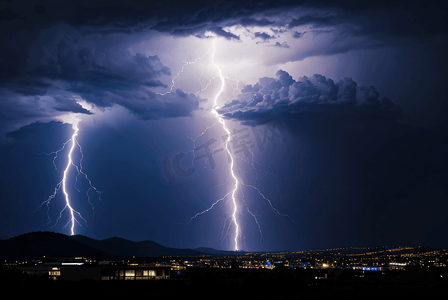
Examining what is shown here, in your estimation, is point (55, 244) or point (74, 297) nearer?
point (74, 297)

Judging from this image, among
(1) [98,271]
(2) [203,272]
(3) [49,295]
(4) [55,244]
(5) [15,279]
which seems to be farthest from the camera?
(4) [55,244]

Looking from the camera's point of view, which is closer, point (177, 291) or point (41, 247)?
point (177, 291)

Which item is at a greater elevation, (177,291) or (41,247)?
(41,247)

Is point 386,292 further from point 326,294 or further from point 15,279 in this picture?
point 15,279

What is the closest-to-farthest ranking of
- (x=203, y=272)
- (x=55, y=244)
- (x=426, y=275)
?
(x=426, y=275) → (x=203, y=272) → (x=55, y=244)

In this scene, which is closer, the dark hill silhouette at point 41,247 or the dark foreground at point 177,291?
the dark foreground at point 177,291

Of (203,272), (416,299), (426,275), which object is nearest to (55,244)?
(203,272)

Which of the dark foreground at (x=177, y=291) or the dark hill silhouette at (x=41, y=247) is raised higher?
the dark hill silhouette at (x=41, y=247)

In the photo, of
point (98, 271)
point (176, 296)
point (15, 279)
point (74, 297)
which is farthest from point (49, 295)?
point (98, 271)

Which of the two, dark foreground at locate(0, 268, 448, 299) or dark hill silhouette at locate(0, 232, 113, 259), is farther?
dark hill silhouette at locate(0, 232, 113, 259)

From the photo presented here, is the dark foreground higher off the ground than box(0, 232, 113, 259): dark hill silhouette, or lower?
lower

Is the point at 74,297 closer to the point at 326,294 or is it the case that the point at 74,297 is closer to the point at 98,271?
the point at 98,271
